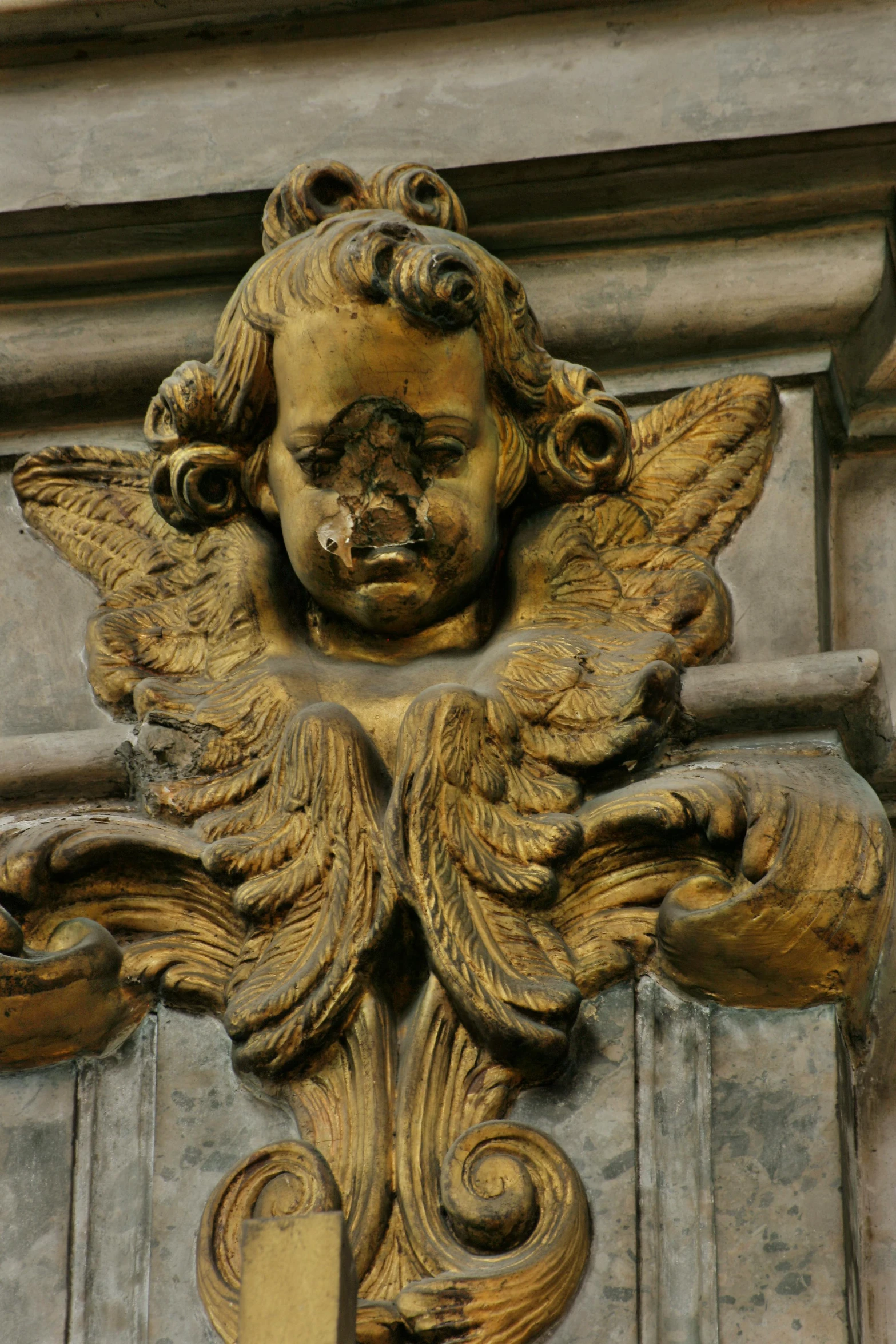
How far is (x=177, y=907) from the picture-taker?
2.25m

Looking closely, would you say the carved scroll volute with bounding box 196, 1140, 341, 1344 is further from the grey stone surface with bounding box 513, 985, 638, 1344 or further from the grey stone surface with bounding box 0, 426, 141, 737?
the grey stone surface with bounding box 0, 426, 141, 737

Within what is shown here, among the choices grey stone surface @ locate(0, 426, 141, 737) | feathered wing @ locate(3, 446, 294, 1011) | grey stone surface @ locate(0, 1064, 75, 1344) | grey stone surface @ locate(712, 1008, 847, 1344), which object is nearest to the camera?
grey stone surface @ locate(712, 1008, 847, 1344)

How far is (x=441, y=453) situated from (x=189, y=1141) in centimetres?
63

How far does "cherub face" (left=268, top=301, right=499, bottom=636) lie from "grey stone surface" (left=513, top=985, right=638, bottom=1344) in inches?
16.2

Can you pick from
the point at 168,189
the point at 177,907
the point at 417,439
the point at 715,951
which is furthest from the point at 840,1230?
the point at 168,189

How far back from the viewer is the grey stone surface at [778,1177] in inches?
79.5

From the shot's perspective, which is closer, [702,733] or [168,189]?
[702,733]

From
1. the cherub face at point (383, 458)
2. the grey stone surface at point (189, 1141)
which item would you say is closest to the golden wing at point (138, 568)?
the cherub face at point (383, 458)

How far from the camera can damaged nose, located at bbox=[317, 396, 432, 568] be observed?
7.48 feet

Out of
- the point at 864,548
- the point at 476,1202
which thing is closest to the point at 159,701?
the point at 476,1202

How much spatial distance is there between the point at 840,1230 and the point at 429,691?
55 centimetres

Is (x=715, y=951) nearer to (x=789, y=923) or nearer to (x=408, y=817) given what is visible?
(x=789, y=923)

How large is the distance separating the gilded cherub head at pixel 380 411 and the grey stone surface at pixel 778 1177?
494mm

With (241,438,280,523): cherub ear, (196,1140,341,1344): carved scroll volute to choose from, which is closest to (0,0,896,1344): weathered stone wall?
(241,438,280,523): cherub ear
